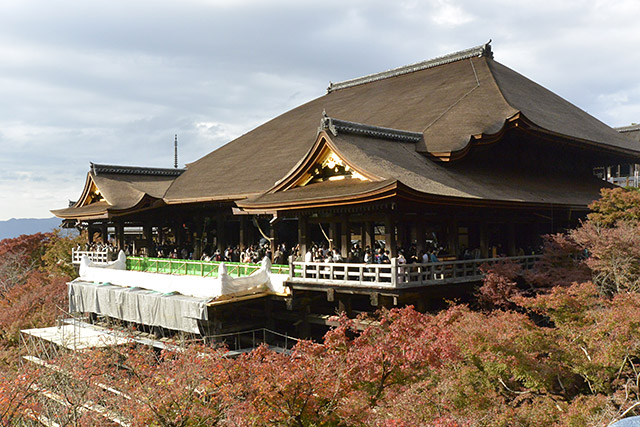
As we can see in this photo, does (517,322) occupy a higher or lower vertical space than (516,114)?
lower

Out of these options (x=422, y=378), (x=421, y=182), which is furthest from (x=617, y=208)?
(x=422, y=378)

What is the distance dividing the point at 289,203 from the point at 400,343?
782 cm

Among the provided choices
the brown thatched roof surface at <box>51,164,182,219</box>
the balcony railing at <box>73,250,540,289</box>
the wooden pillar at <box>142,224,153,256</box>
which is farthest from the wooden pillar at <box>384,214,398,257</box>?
the wooden pillar at <box>142,224,153,256</box>

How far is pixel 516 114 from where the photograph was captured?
2209cm

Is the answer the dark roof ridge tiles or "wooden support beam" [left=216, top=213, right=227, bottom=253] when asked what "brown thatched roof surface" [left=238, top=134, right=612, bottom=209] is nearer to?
"wooden support beam" [left=216, top=213, right=227, bottom=253]

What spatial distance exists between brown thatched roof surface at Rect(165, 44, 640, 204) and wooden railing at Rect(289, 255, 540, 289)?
2523 mm

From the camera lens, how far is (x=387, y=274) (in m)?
15.7

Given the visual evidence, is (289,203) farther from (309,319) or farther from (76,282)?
(76,282)

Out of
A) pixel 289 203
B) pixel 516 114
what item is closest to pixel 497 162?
pixel 516 114

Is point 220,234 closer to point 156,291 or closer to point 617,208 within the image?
point 156,291

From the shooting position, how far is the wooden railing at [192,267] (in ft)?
67.8

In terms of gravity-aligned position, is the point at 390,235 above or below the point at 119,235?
below

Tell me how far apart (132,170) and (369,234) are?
2017 cm

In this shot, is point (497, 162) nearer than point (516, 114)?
No
